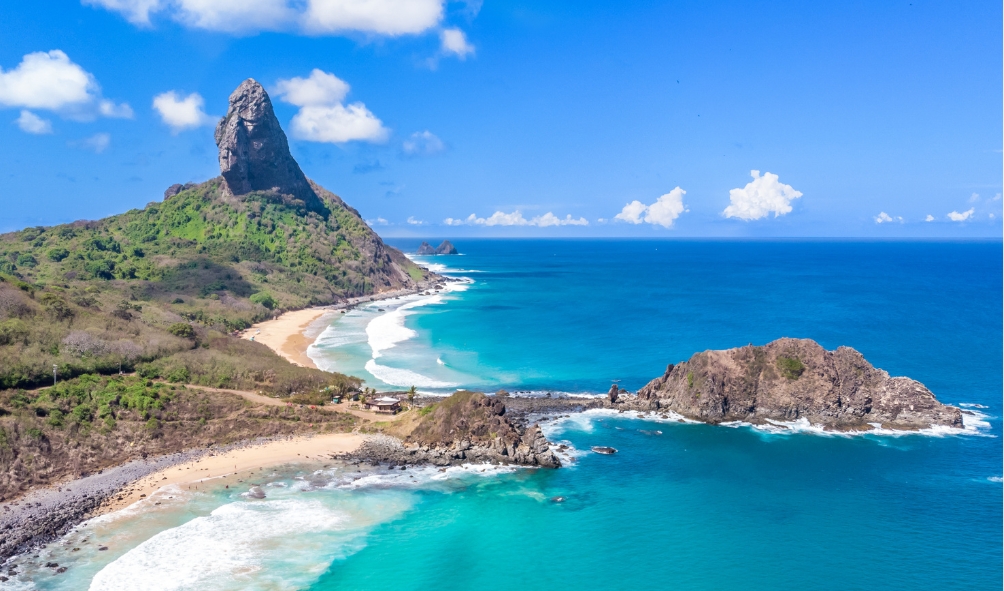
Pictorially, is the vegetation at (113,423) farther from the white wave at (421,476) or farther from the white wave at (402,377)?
the white wave at (402,377)

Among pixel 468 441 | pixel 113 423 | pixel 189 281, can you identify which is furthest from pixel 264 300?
pixel 468 441

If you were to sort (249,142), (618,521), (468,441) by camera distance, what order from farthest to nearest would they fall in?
1. (249,142)
2. (468,441)
3. (618,521)

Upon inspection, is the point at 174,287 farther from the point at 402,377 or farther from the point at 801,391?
the point at 801,391

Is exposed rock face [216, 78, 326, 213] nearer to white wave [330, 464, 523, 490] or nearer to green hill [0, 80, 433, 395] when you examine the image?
green hill [0, 80, 433, 395]

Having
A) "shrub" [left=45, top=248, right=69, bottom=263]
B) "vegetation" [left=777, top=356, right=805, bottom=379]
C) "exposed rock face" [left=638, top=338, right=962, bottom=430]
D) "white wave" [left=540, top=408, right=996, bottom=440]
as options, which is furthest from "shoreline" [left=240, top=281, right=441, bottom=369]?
"vegetation" [left=777, top=356, right=805, bottom=379]

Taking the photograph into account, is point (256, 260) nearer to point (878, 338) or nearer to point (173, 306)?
point (173, 306)

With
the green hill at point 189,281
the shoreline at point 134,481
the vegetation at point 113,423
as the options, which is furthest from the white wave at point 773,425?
the green hill at point 189,281
